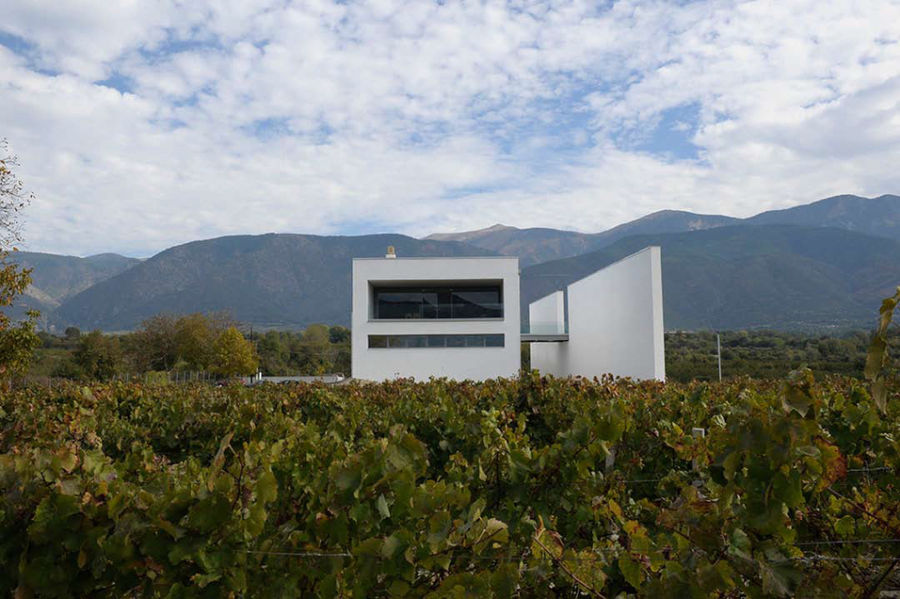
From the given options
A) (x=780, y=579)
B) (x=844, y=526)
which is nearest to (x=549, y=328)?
(x=844, y=526)

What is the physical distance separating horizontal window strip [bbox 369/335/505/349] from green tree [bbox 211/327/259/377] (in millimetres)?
17520

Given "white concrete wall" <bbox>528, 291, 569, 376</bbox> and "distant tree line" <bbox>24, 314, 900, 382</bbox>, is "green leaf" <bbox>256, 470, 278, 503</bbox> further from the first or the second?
"distant tree line" <bbox>24, 314, 900, 382</bbox>

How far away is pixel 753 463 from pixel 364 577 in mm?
1041

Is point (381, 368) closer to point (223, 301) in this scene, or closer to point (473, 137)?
point (473, 137)

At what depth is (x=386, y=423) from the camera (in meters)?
5.55

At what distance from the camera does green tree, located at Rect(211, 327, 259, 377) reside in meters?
41.2

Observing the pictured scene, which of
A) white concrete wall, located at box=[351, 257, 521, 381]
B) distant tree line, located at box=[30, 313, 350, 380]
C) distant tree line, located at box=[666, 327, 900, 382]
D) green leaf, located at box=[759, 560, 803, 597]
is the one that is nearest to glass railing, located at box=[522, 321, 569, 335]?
white concrete wall, located at box=[351, 257, 521, 381]

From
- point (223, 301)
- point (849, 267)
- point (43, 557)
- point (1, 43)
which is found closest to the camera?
point (43, 557)

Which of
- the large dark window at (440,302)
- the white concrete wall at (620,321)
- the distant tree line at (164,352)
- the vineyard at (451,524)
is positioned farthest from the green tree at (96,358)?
the vineyard at (451,524)

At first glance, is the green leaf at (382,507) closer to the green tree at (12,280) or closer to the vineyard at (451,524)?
the vineyard at (451,524)

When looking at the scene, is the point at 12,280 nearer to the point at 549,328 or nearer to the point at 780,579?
the point at 780,579

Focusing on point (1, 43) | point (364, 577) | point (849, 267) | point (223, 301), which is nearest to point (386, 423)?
point (364, 577)

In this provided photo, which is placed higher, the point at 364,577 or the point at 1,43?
the point at 1,43

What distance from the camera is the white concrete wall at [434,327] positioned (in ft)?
89.1
